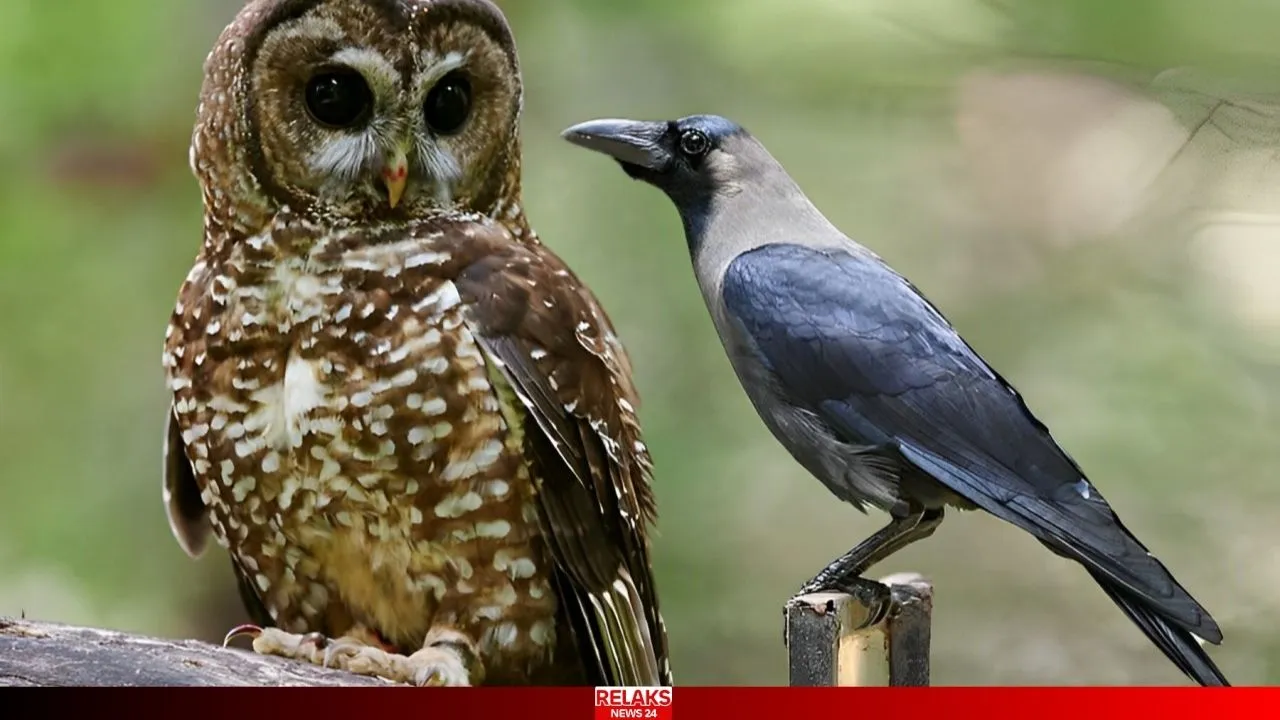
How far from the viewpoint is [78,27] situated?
166 centimetres

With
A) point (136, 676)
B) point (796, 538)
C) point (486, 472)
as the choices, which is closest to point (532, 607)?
point (486, 472)

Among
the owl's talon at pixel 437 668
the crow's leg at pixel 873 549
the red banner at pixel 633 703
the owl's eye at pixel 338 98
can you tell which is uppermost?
the owl's eye at pixel 338 98

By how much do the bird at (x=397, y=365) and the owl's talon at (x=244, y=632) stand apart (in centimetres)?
4

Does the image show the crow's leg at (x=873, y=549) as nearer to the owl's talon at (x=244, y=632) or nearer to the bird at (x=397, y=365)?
the bird at (x=397, y=365)

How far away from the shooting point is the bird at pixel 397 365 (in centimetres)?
136

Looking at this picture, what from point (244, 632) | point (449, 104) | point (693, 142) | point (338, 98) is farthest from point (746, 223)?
point (244, 632)

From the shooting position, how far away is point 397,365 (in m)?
1.36

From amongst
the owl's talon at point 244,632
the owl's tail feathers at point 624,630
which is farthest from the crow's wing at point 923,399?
the owl's talon at point 244,632

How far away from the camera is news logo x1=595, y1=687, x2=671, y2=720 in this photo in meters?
1.49

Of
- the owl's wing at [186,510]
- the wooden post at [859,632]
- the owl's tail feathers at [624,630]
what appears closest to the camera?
the wooden post at [859,632]

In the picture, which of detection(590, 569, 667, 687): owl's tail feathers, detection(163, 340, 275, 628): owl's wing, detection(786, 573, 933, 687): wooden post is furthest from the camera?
detection(163, 340, 275, 628): owl's wing

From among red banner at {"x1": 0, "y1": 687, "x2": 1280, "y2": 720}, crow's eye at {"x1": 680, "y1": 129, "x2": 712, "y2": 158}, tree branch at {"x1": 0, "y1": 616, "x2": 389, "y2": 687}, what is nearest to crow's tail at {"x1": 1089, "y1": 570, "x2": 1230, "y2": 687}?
red banner at {"x1": 0, "y1": 687, "x2": 1280, "y2": 720}

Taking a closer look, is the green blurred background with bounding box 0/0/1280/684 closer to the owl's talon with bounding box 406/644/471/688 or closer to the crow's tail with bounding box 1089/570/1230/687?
the crow's tail with bounding box 1089/570/1230/687

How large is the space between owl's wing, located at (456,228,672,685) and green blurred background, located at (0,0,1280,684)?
0.10 meters
